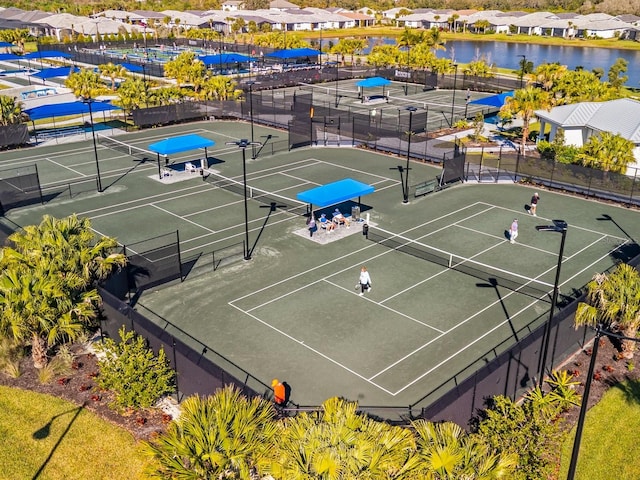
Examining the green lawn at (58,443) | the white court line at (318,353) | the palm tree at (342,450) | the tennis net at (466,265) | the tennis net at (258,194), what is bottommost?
the green lawn at (58,443)

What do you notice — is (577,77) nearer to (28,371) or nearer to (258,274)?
(258,274)

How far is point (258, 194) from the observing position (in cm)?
4494

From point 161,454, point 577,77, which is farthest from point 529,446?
point 577,77

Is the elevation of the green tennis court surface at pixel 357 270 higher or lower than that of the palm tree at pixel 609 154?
lower

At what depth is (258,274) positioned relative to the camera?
3225 cm

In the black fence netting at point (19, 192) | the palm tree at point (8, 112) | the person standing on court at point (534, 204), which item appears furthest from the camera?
the palm tree at point (8, 112)

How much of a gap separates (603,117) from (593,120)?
0.90 m

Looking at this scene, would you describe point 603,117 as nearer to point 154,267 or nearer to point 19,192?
point 154,267

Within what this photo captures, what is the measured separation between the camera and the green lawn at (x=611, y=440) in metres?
19.0

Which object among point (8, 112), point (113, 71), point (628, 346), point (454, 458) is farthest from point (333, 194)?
point (113, 71)

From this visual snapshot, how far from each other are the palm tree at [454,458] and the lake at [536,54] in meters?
120

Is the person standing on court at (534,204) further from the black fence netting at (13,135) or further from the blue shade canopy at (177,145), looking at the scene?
the black fence netting at (13,135)

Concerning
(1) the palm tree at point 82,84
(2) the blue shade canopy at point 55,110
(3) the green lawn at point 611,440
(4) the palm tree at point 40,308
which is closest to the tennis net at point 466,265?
Answer: (3) the green lawn at point 611,440

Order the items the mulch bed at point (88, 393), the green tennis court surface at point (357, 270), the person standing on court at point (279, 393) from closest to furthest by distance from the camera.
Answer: the person standing on court at point (279, 393), the mulch bed at point (88, 393), the green tennis court surface at point (357, 270)
